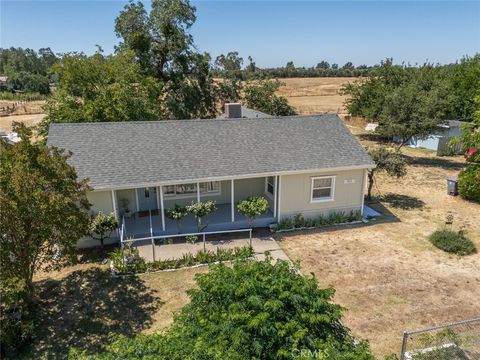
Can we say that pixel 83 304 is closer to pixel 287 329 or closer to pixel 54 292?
pixel 54 292

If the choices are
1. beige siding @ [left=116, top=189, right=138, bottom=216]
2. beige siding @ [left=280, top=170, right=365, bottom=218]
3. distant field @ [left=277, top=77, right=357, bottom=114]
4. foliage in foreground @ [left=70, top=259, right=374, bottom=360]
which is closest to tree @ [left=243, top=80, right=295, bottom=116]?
distant field @ [left=277, top=77, right=357, bottom=114]

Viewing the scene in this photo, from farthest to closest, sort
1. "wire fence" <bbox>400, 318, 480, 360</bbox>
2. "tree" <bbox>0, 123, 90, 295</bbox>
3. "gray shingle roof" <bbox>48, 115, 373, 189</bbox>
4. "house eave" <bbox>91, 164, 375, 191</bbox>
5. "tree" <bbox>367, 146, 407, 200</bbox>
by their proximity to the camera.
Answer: "tree" <bbox>367, 146, 407, 200</bbox> → "gray shingle roof" <bbox>48, 115, 373, 189</bbox> → "house eave" <bbox>91, 164, 375, 191</bbox> → "tree" <bbox>0, 123, 90, 295</bbox> → "wire fence" <bbox>400, 318, 480, 360</bbox>

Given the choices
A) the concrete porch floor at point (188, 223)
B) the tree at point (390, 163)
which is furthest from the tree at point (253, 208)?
the tree at point (390, 163)

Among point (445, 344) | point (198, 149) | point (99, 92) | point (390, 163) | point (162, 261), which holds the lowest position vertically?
point (162, 261)

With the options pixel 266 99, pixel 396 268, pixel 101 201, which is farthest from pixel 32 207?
pixel 266 99

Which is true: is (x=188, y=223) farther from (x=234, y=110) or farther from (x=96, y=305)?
(x=234, y=110)

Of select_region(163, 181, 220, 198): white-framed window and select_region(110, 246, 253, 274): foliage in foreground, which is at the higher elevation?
select_region(163, 181, 220, 198): white-framed window

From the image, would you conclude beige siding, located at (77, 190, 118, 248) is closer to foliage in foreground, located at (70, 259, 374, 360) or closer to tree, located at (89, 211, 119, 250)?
tree, located at (89, 211, 119, 250)
